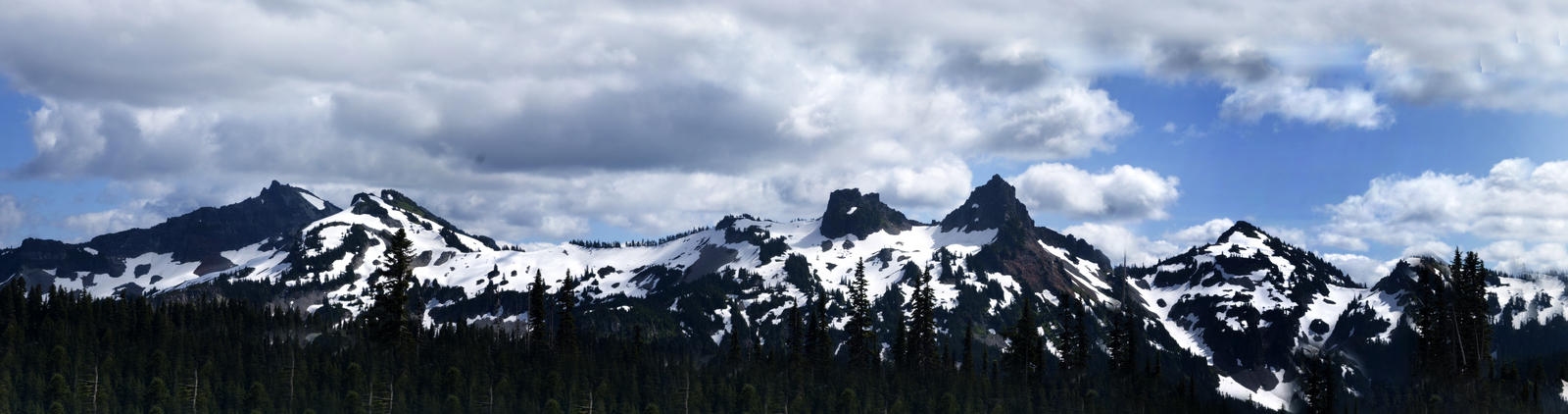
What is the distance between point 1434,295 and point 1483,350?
31.4 feet

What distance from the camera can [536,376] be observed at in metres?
150

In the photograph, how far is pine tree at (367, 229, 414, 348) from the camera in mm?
125375

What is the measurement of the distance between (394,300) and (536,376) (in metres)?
28.4

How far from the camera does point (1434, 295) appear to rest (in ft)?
480

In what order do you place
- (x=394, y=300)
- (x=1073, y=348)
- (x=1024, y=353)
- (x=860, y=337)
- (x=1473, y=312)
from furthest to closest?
(x=1073, y=348) < (x=860, y=337) < (x=1024, y=353) < (x=1473, y=312) < (x=394, y=300)

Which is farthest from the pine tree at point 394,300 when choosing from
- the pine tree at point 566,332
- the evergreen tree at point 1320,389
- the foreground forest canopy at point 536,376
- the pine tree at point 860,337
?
the evergreen tree at point 1320,389

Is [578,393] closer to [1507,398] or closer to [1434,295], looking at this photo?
[1434,295]

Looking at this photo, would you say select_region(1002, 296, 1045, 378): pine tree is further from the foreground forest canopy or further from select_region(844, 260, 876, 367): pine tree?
select_region(844, 260, 876, 367): pine tree

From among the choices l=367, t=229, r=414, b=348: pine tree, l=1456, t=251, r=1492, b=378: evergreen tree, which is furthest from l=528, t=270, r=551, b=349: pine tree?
l=1456, t=251, r=1492, b=378: evergreen tree

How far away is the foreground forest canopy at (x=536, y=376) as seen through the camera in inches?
5699

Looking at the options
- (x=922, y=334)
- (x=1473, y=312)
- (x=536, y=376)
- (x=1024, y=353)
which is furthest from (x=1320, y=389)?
(x=536, y=376)

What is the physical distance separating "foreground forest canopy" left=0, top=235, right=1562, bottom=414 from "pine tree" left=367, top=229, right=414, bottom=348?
0.75ft

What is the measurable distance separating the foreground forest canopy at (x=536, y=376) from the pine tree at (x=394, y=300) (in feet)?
0.75

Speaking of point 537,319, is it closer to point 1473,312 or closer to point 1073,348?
point 1073,348
